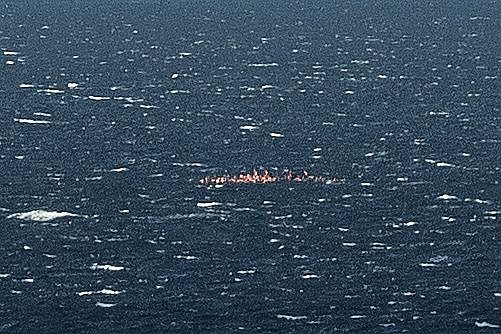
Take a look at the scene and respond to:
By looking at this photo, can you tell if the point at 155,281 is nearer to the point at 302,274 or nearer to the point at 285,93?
the point at 302,274

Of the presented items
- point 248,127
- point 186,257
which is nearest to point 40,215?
point 186,257

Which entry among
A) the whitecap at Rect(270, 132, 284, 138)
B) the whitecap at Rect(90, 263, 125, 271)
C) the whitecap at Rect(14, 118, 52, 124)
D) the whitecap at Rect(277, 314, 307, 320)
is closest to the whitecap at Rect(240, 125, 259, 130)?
the whitecap at Rect(270, 132, 284, 138)

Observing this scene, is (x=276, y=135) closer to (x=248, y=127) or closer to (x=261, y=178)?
(x=248, y=127)

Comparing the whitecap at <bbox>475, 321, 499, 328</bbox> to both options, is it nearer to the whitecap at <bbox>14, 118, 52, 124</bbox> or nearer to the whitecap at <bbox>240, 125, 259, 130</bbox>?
the whitecap at <bbox>240, 125, 259, 130</bbox>

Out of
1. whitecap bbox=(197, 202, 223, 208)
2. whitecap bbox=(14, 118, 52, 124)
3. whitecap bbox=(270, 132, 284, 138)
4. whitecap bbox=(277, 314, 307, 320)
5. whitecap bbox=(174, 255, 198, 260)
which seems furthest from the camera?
whitecap bbox=(14, 118, 52, 124)

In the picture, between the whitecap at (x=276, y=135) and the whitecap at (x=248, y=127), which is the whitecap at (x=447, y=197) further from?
the whitecap at (x=248, y=127)

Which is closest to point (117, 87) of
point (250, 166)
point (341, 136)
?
point (341, 136)
